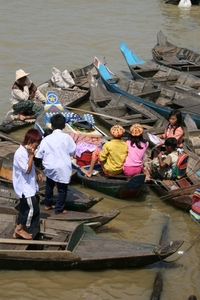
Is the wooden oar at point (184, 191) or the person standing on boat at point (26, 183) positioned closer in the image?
the person standing on boat at point (26, 183)

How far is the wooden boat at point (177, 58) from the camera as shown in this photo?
13.0m

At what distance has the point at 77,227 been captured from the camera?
579cm

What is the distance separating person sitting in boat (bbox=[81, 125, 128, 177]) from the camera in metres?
A: 7.19

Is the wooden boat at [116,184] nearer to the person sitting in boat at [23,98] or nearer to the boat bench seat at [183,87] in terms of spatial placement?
the person sitting in boat at [23,98]

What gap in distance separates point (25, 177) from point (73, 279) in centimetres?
130

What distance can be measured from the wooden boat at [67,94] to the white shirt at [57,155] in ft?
12.4

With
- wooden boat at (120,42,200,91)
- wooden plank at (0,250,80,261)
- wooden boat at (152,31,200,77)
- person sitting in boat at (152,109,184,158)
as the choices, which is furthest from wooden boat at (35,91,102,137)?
wooden boat at (152,31,200,77)

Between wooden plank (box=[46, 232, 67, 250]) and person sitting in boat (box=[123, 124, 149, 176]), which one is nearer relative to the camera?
wooden plank (box=[46, 232, 67, 250])

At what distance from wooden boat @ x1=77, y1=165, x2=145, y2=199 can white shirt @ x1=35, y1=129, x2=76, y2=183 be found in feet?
4.06

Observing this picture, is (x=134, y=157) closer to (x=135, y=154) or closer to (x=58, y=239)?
(x=135, y=154)

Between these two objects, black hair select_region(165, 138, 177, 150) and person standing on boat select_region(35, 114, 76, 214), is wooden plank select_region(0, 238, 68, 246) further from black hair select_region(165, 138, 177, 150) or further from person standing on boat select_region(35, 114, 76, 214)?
black hair select_region(165, 138, 177, 150)

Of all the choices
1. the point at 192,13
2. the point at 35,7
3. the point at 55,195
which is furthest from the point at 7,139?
the point at 192,13

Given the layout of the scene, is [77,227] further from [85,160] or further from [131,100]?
[131,100]

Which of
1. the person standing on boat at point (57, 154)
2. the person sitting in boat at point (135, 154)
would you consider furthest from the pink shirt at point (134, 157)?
the person standing on boat at point (57, 154)
